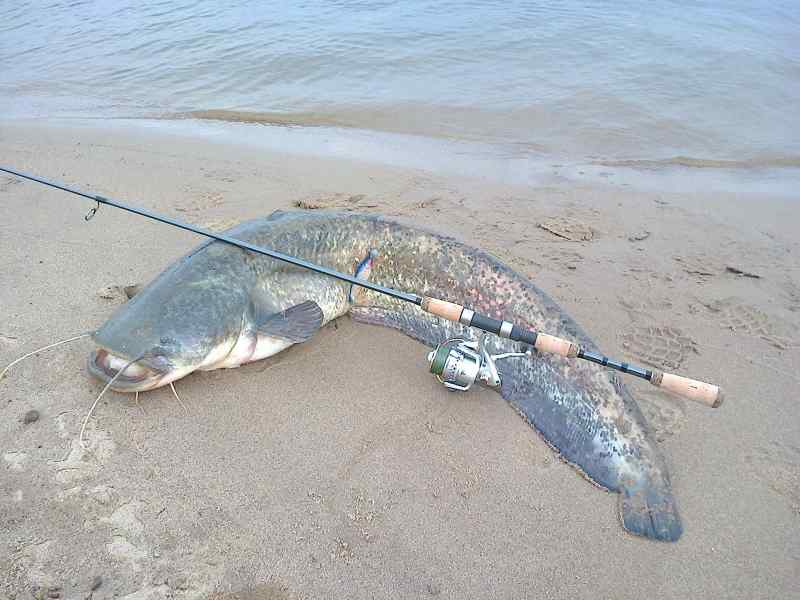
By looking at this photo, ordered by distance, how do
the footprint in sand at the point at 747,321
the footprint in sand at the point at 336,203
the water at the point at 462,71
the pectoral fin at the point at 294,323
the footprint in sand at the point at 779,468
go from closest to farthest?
the footprint in sand at the point at 779,468 → the pectoral fin at the point at 294,323 → the footprint in sand at the point at 747,321 → the footprint in sand at the point at 336,203 → the water at the point at 462,71

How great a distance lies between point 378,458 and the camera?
9.71 ft

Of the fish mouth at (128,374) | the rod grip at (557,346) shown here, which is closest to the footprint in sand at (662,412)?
the rod grip at (557,346)

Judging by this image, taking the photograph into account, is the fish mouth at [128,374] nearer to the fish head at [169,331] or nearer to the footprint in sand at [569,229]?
the fish head at [169,331]

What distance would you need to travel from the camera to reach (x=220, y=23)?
12734mm

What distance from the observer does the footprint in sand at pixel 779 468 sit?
2.80 meters

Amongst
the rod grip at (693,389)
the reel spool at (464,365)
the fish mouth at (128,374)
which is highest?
the rod grip at (693,389)

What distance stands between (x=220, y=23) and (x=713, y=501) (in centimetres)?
1351

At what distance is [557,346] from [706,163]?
18.4 feet

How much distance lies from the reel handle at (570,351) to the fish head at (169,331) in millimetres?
1225

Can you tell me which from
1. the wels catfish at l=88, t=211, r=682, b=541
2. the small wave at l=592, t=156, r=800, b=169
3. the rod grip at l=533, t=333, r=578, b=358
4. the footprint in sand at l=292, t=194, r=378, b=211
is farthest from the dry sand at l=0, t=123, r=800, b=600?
the small wave at l=592, t=156, r=800, b=169

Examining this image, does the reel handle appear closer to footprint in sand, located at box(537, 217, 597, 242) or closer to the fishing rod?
the fishing rod

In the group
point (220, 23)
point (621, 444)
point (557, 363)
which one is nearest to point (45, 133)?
point (220, 23)

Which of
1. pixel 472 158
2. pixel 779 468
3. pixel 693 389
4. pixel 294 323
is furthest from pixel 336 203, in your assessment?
pixel 779 468

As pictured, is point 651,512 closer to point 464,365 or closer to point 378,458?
point 464,365
